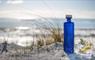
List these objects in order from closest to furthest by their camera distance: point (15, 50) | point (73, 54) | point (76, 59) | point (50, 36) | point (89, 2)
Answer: point (76, 59) < point (73, 54) < point (15, 50) < point (50, 36) < point (89, 2)

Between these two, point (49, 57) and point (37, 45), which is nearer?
point (49, 57)

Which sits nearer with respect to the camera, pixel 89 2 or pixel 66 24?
pixel 66 24

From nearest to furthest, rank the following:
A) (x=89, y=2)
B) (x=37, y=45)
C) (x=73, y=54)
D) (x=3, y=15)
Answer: (x=73, y=54) < (x=37, y=45) < (x=3, y=15) < (x=89, y=2)

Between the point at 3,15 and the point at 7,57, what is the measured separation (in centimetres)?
390

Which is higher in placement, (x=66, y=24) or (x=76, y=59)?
(x=66, y=24)

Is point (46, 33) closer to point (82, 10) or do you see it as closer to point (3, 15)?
point (3, 15)

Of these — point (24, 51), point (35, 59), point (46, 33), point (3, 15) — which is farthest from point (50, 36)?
point (3, 15)

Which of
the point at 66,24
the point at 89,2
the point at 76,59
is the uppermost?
the point at 89,2

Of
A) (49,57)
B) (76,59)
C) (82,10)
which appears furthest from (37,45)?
(82,10)

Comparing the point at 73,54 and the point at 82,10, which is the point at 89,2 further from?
Answer: the point at 73,54

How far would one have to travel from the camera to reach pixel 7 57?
2213 mm

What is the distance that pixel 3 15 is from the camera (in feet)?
19.6

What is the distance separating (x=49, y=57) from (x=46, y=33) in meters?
1.03

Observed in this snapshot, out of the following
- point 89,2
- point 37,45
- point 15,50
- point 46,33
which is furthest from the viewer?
point 89,2
